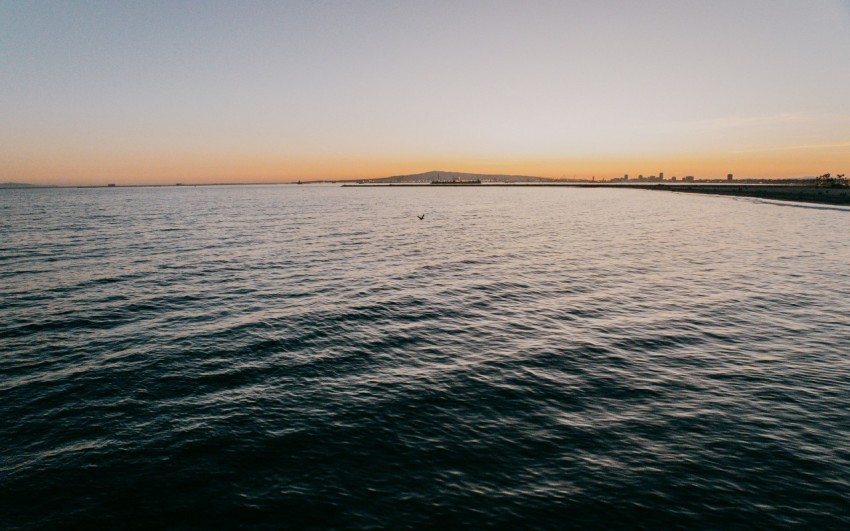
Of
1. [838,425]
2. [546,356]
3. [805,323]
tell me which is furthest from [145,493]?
[805,323]

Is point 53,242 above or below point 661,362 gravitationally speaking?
above

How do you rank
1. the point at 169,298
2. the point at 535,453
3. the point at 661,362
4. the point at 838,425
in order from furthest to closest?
the point at 169,298 → the point at 661,362 → the point at 838,425 → the point at 535,453

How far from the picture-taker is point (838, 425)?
16.1m

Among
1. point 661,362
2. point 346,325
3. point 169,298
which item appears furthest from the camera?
point 169,298

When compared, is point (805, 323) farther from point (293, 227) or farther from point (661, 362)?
point (293, 227)

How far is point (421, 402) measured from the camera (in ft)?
59.4

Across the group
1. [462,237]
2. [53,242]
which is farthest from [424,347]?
[53,242]

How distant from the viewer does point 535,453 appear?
14492mm

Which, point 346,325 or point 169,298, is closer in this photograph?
point 346,325

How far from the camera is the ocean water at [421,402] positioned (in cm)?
1234

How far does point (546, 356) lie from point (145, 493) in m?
18.3

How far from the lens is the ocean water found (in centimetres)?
1234

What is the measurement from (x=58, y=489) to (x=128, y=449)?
2.04 metres

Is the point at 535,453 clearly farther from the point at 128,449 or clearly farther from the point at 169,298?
the point at 169,298
